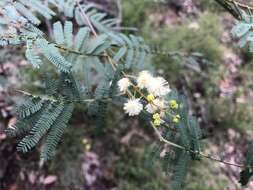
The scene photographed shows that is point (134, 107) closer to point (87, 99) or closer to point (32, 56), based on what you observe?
point (87, 99)

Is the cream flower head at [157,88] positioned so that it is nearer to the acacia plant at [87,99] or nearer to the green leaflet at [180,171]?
the acacia plant at [87,99]

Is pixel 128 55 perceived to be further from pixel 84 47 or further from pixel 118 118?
pixel 118 118

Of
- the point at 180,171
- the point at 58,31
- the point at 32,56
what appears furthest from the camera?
the point at 58,31

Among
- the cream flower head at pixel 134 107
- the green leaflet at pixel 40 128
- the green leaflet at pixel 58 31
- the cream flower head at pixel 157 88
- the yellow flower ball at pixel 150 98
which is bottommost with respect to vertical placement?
the green leaflet at pixel 40 128

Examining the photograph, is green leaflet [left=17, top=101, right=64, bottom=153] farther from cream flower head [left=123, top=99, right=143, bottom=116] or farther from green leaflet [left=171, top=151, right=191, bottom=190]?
green leaflet [left=171, top=151, right=191, bottom=190]

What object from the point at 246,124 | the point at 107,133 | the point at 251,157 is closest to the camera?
the point at 251,157

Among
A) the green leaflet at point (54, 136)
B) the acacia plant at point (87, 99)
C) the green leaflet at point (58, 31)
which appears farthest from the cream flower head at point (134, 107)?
the green leaflet at point (58, 31)

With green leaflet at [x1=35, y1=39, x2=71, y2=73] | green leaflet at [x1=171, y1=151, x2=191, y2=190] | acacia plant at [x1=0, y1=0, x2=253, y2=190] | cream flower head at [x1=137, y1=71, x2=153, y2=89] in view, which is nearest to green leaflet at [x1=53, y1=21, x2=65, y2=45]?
acacia plant at [x1=0, y1=0, x2=253, y2=190]

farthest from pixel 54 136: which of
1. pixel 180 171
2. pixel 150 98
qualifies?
pixel 180 171

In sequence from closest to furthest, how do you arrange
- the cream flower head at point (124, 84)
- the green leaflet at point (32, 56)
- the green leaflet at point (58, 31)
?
the green leaflet at point (32, 56) < the cream flower head at point (124, 84) < the green leaflet at point (58, 31)

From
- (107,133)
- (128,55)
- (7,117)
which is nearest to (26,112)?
(128,55)

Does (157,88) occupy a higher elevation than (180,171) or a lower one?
higher
